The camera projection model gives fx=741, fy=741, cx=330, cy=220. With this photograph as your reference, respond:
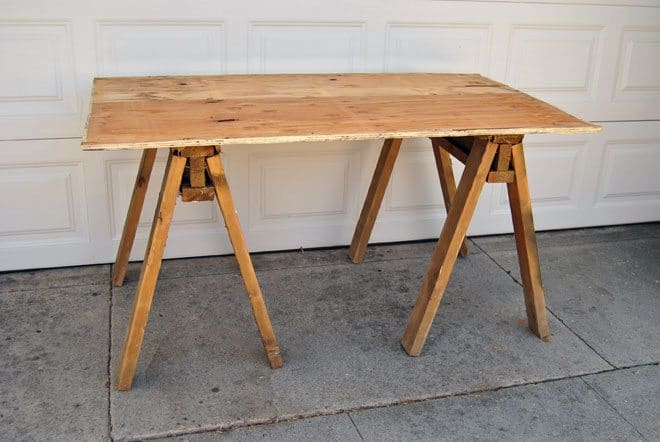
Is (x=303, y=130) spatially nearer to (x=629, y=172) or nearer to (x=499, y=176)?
(x=499, y=176)

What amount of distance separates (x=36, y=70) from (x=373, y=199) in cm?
153

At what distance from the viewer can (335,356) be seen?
2.77 metres

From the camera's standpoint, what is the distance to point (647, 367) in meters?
2.81

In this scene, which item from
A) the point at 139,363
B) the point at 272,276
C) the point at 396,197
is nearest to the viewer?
the point at 139,363

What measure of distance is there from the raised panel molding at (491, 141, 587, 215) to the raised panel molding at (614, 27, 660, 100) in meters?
0.37

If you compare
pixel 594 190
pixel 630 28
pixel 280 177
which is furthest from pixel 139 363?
pixel 630 28

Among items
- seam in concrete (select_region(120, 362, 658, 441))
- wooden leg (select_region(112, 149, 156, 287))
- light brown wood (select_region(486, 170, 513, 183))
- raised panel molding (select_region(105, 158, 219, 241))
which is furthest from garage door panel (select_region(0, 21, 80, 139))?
light brown wood (select_region(486, 170, 513, 183))

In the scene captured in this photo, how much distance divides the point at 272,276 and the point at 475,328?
0.94 m

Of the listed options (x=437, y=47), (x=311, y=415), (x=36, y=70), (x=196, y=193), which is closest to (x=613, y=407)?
(x=311, y=415)

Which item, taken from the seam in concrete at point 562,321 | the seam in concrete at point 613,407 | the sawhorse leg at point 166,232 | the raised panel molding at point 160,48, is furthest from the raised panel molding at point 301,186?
the seam in concrete at point 613,407

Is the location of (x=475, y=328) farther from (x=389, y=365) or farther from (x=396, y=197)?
(x=396, y=197)

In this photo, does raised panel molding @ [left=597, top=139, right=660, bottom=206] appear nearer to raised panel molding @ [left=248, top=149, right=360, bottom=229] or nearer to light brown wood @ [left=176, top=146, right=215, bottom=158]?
raised panel molding @ [left=248, top=149, right=360, bottom=229]

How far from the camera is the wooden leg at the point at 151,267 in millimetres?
2350

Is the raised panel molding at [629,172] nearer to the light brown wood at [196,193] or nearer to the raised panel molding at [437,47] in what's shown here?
the raised panel molding at [437,47]
